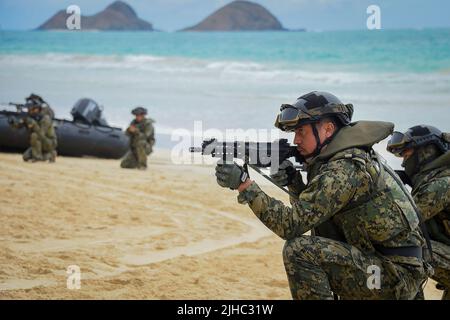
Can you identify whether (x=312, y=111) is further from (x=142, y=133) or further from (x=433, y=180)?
(x=142, y=133)

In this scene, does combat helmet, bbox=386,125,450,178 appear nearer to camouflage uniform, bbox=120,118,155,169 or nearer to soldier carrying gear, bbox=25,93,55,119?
camouflage uniform, bbox=120,118,155,169

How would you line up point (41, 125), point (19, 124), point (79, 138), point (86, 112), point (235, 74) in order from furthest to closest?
point (235, 74)
point (86, 112)
point (79, 138)
point (19, 124)
point (41, 125)

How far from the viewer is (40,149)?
13812mm

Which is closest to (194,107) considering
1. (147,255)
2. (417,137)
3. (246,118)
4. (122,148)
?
(246,118)

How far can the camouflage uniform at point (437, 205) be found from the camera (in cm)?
494

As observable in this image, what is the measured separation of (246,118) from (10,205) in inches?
535

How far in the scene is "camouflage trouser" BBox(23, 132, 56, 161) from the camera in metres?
13.8

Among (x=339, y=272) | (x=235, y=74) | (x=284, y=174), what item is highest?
(x=235, y=74)

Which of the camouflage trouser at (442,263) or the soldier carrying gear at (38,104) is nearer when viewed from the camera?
the camouflage trouser at (442,263)

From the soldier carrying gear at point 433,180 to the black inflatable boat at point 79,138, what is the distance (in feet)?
35.3

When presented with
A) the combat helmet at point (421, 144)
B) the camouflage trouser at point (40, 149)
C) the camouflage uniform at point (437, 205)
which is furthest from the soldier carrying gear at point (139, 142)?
the camouflage uniform at point (437, 205)

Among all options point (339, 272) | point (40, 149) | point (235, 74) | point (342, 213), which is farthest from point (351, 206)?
point (235, 74)

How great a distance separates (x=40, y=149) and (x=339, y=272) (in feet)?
34.2

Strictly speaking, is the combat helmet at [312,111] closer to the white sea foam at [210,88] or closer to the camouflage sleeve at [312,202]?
the camouflage sleeve at [312,202]
